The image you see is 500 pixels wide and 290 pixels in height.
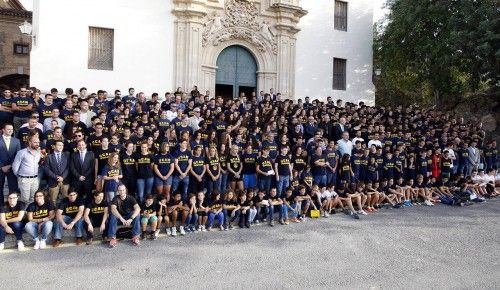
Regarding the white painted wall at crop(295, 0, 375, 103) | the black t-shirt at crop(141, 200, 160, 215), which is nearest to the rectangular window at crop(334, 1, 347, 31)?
the white painted wall at crop(295, 0, 375, 103)

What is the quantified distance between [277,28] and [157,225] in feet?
40.6

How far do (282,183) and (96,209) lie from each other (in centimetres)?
472

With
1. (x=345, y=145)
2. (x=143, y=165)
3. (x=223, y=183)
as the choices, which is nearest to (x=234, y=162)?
(x=223, y=183)

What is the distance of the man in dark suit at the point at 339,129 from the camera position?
1377cm

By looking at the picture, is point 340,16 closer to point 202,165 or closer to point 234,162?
point 234,162

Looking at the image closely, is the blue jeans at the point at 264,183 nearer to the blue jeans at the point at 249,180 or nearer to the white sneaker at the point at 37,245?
the blue jeans at the point at 249,180

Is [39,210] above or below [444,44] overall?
below

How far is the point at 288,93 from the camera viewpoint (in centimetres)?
1920

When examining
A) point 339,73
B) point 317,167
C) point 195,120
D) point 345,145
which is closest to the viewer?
point 317,167

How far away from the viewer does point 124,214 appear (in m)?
8.55

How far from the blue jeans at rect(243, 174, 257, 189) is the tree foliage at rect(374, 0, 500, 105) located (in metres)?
11.6

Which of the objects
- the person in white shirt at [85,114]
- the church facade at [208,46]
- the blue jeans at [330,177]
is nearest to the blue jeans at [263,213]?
the blue jeans at [330,177]

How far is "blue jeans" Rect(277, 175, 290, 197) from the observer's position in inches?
438

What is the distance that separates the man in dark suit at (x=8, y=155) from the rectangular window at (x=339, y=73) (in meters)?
15.2
